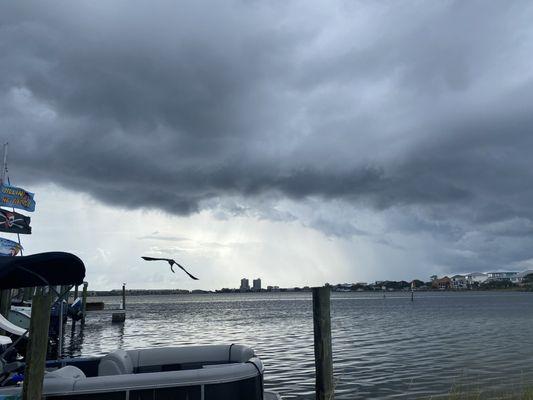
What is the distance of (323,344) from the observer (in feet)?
36.4

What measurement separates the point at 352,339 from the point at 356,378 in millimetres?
14356

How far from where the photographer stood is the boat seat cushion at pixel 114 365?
10.1 m

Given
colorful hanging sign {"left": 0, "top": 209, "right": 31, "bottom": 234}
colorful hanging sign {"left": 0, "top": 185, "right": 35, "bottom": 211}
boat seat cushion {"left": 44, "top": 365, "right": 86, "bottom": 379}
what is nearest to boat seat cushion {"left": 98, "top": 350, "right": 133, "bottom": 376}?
boat seat cushion {"left": 44, "top": 365, "right": 86, "bottom": 379}

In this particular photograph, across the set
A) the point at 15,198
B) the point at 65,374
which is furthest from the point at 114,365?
the point at 15,198

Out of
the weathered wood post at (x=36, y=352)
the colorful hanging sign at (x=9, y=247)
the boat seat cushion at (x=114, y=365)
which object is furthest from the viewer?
the colorful hanging sign at (x=9, y=247)

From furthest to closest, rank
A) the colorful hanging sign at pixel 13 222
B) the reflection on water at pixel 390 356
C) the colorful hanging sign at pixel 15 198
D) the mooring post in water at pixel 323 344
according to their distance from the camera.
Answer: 1. the colorful hanging sign at pixel 15 198
2. the colorful hanging sign at pixel 13 222
3. the reflection on water at pixel 390 356
4. the mooring post in water at pixel 323 344

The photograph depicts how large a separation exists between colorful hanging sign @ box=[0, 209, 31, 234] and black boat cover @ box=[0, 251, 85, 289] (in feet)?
53.6

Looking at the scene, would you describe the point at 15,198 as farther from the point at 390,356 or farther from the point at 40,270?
the point at 390,356

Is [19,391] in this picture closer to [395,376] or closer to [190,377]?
[190,377]

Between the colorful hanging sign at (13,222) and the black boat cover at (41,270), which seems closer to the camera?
the black boat cover at (41,270)

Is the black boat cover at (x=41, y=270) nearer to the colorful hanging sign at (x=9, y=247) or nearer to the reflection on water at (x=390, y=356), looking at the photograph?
the reflection on water at (x=390, y=356)

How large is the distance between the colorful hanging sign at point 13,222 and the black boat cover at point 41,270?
1634 cm

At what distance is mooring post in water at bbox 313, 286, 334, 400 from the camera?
36.2ft

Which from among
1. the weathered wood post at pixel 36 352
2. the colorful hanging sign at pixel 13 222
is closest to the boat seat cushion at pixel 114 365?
the weathered wood post at pixel 36 352
